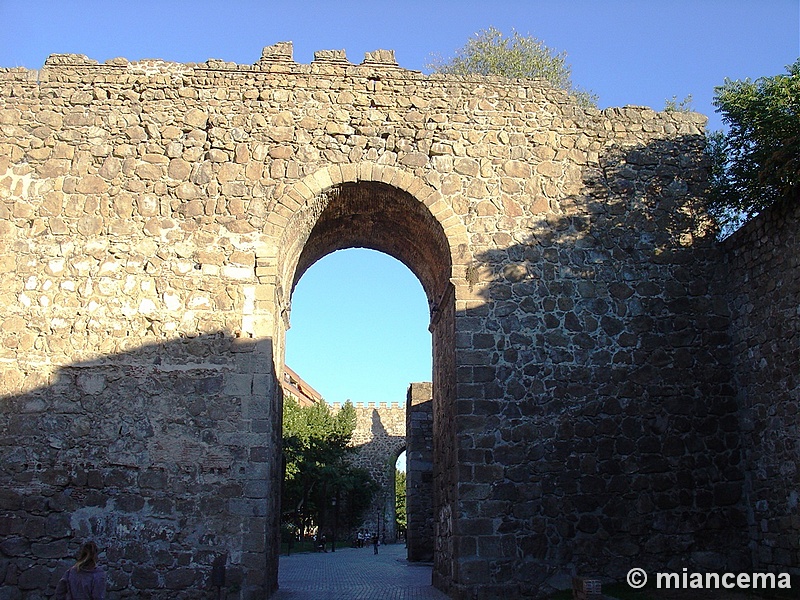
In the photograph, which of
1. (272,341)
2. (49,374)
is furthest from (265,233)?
(49,374)

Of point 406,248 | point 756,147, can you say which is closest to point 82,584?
point 406,248

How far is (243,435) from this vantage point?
972 centimetres

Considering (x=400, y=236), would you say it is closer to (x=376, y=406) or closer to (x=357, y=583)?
(x=357, y=583)

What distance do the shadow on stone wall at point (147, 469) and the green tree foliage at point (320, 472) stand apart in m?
22.7

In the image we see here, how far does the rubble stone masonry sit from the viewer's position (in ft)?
31.0

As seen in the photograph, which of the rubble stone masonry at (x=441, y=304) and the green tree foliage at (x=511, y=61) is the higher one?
the green tree foliage at (x=511, y=61)

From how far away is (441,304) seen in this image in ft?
39.2

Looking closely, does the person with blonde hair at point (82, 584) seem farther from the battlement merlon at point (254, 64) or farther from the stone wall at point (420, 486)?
the stone wall at point (420, 486)

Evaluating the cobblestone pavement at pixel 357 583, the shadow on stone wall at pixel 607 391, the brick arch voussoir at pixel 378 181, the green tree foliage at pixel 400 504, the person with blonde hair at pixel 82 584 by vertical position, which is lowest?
the green tree foliage at pixel 400 504

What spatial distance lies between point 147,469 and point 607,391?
6.29 metres

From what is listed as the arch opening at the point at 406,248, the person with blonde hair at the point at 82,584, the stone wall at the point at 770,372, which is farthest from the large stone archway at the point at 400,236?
the person with blonde hair at the point at 82,584

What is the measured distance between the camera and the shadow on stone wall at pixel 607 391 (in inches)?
380

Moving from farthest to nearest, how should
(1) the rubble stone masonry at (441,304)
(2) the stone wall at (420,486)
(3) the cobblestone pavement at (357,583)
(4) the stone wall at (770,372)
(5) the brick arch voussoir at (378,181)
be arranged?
(2) the stone wall at (420,486) < (3) the cobblestone pavement at (357,583) < (5) the brick arch voussoir at (378,181) < (1) the rubble stone masonry at (441,304) < (4) the stone wall at (770,372)

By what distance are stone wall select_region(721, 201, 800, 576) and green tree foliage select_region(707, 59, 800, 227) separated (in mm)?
327
